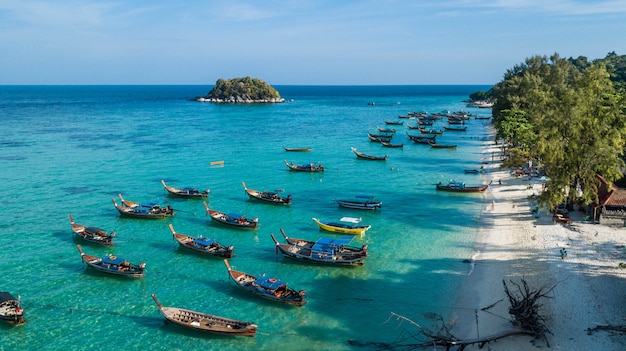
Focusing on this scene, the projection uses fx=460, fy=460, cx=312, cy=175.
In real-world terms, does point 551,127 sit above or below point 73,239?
above

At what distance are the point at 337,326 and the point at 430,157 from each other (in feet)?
198

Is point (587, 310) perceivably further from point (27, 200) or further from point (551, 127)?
point (27, 200)

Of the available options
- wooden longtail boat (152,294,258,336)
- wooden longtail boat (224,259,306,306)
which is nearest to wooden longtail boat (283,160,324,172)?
wooden longtail boat (224,259,306,306)

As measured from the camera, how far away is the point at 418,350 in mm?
25609

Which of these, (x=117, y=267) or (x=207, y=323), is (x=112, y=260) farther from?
(x=207, y=323)

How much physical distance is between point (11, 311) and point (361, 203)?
33000 mm

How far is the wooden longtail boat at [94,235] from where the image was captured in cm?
4081

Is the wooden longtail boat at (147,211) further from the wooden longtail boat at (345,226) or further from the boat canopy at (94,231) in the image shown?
the wooden longtail boat at (345,226)

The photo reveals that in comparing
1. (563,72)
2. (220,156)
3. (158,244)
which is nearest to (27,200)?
(158,244)

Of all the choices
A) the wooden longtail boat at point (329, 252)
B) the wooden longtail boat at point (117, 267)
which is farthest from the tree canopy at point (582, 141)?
the wooden longtail boat at point (117, 267)

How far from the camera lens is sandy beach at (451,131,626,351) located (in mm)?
25875

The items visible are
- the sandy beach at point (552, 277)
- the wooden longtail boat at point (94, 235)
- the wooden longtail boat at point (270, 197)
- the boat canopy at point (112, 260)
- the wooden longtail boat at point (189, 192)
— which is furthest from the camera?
the wooden longtail boat at point (189, 192)

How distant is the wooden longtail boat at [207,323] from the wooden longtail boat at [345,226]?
17857 mm

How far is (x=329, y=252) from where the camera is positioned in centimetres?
3628
